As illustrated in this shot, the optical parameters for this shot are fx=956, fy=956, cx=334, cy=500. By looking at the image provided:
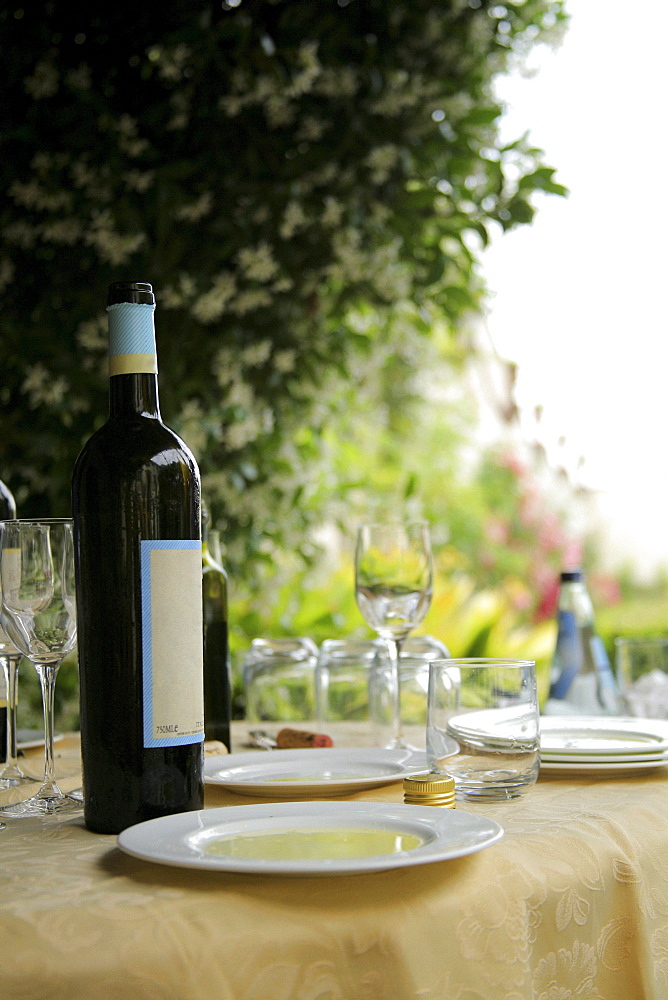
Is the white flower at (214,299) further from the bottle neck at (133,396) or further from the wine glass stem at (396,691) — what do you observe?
the bottle neck at (133,396)

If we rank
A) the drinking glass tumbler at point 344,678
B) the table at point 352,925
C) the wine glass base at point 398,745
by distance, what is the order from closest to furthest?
the table at point 352,925 < the wine glass base at point 398,745 < the drinking glass tumbler at point 344,678

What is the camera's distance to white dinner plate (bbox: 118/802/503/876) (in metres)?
0.54

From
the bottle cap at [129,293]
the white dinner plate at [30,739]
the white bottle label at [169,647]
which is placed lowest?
the white dinner plate at [30,739]

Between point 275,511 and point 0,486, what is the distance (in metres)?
1.38

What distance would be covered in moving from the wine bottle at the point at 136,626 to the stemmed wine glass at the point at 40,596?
0.30 feet

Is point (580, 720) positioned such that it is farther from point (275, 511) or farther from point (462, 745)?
point (275, 511)

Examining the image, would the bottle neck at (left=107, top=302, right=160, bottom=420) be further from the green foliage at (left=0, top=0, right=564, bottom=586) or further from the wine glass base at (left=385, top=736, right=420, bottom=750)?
the green foliage at (left=0, top=0, right=564, bottom=586)

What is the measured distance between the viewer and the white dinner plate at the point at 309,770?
32.3 inches

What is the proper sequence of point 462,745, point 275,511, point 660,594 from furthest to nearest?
point 660,594, point 275,511, point 462,745

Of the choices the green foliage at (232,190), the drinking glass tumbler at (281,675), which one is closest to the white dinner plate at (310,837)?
the drinking glass tumbler at (281,675)

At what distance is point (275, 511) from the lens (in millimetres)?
2373

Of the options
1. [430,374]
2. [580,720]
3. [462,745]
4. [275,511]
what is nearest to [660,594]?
[430,374]

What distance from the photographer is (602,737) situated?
3.51 feet

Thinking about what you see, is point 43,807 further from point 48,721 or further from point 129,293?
point 129,293
